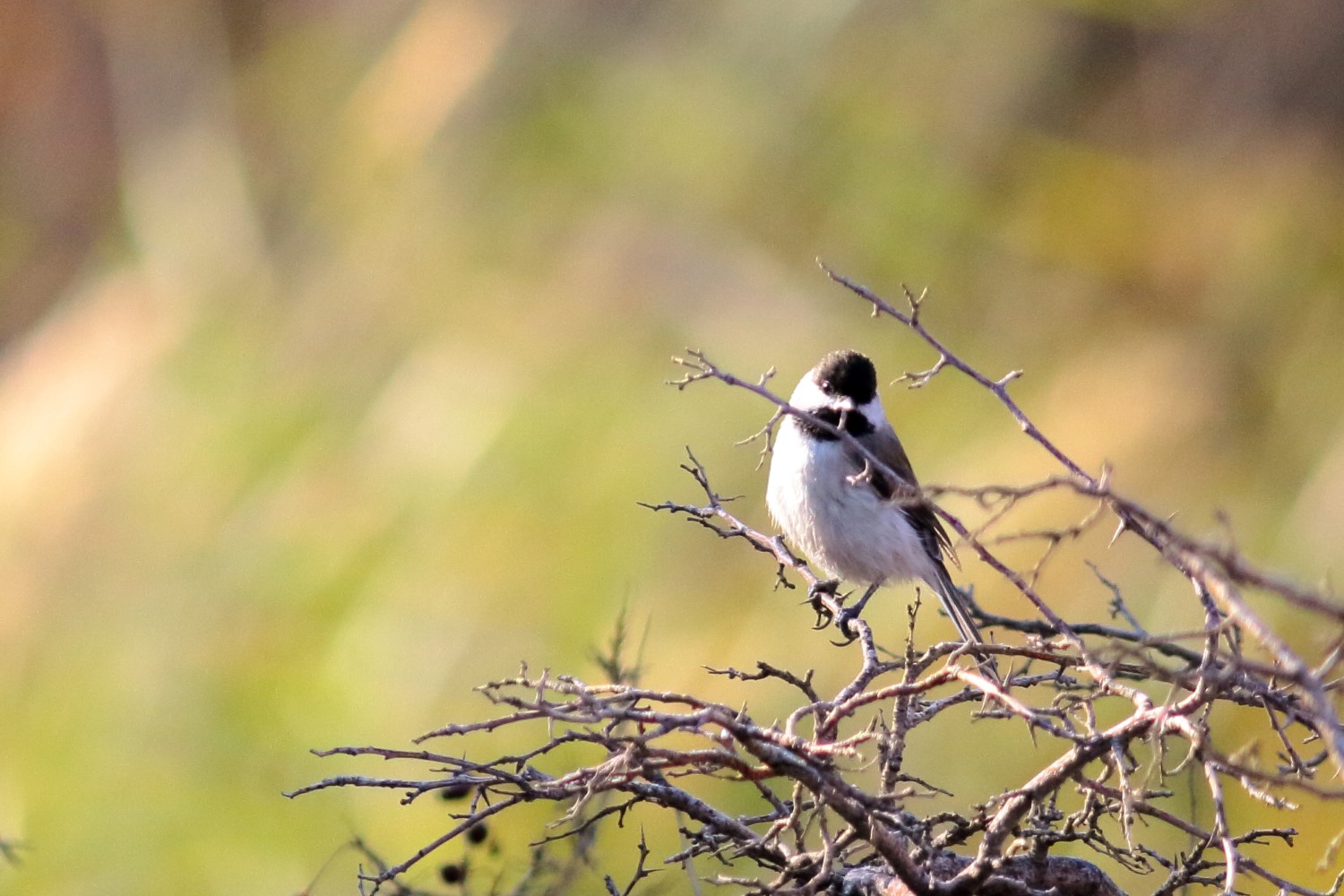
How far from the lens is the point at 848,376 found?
3.89m

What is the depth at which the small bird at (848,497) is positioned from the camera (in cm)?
379

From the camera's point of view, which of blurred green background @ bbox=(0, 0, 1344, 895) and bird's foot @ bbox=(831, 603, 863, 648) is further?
blurred green background @ bbox=(0, 0, 1344, 895)

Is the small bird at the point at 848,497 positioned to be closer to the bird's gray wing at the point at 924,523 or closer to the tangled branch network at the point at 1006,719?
the bird's gray wing at the point at 924,523

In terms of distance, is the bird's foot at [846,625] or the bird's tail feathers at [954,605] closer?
the bird's foot at [846,625]

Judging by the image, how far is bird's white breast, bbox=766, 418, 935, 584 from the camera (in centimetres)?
379

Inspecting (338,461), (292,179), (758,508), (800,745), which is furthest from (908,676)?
(292,179)

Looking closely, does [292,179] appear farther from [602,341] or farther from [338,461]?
[602,341]

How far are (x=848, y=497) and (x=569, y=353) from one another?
308 cm

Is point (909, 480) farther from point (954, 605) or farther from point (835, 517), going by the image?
point (954, 605)

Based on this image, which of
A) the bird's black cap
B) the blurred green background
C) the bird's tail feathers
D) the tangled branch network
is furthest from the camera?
the blurred green background

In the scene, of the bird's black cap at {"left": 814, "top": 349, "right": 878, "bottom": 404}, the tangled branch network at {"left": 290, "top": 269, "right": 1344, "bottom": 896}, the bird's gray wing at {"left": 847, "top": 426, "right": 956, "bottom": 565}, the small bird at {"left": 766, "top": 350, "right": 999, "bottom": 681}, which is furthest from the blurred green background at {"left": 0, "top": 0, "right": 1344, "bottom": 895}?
the tangled branch network at {"left": 290, "top": 269, "right": 1344, "bottom": 896}

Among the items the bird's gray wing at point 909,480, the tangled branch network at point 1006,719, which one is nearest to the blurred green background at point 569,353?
the bird's gray wing at point 909,480

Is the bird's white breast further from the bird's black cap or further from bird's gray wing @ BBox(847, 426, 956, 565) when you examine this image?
the bird's black cap

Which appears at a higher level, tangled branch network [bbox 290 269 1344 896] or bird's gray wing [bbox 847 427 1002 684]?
bird's gray wing [bbox 847 427 1002 684]
